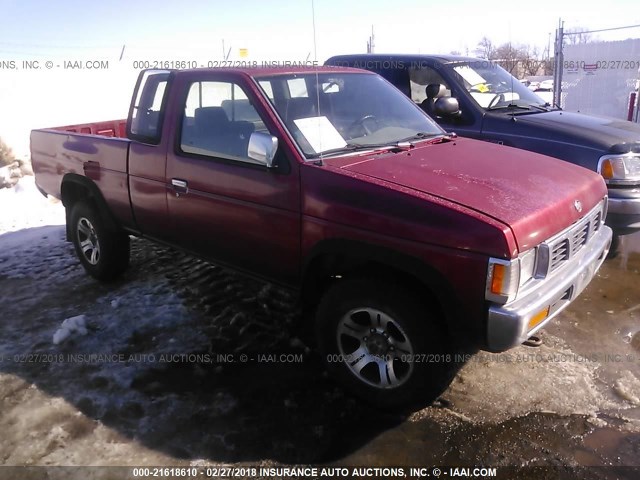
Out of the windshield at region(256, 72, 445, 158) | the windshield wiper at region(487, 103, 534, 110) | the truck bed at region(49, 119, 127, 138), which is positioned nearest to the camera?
the windshield at region(256, 72, 445, 158)

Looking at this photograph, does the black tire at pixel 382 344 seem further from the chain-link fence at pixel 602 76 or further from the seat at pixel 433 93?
the chain-link fence at pixel 602 76

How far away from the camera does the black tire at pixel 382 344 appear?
8.85 ft

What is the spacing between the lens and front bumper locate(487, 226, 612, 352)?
2412 mm

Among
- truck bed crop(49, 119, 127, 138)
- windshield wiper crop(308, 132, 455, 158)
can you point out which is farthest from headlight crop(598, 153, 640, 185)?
truck bed crop(49, 119, 127, 138)

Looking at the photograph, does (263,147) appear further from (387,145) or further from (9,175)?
(9,175)

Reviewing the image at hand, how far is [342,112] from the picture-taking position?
3.51m

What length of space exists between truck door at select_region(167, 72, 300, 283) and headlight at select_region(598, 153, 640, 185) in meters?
3.01

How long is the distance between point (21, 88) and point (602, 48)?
14054mm

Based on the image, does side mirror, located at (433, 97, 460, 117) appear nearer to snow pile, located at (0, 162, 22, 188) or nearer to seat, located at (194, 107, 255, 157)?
seat, located at (194, 107, 255, 157)

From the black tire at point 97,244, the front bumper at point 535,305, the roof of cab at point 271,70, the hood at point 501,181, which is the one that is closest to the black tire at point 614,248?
the hood at point 501,181

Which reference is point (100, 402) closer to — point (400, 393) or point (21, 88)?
point (400, 393)

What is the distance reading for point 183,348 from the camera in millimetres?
3678

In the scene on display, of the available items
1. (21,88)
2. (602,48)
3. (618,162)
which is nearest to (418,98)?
(618,162)

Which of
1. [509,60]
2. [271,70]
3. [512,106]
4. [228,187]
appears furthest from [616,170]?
[509,60]
